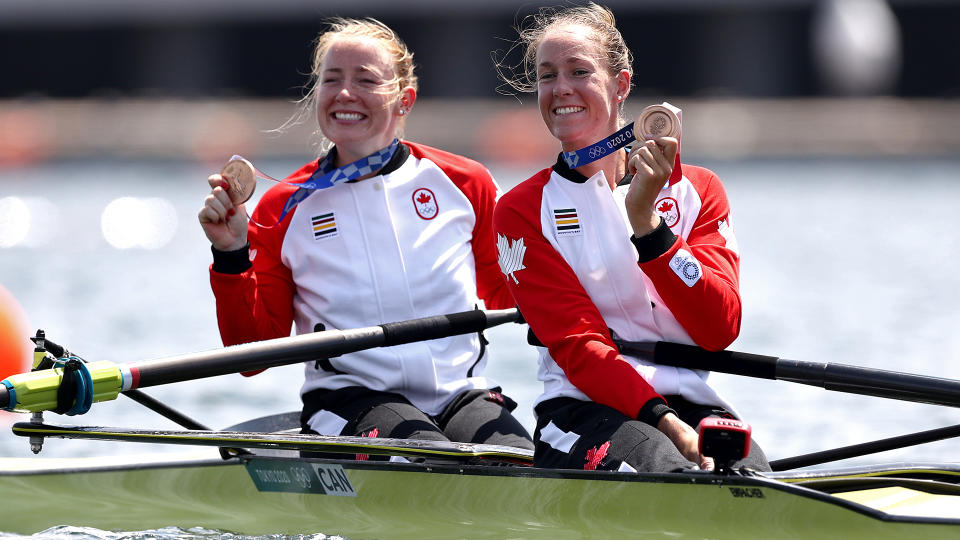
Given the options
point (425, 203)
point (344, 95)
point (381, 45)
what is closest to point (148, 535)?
point (425, 203)

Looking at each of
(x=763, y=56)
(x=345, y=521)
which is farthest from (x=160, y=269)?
(x=763, y=56)

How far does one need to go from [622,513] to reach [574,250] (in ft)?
2.46

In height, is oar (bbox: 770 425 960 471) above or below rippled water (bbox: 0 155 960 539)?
below

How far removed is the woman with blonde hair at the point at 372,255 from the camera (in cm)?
446

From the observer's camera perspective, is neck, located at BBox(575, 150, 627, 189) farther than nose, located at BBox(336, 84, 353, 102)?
No

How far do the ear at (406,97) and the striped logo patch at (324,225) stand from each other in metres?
0.44

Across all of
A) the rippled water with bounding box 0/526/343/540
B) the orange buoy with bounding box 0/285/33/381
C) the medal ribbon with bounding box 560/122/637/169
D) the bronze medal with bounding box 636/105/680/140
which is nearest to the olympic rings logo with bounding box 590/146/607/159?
the medal ribbon with bounding box 560/122/637/169

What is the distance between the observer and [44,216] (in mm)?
20188

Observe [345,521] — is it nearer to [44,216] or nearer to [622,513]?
[622,513]

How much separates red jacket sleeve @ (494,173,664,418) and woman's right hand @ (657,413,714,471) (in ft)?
0.23

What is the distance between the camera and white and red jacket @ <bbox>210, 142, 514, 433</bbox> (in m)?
4.49

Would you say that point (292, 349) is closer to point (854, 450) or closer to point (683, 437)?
point (683, 437)

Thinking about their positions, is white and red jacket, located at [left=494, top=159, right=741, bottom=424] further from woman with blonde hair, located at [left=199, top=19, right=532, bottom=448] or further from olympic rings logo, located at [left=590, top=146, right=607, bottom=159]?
woman with blonde hair, located at [left=199, top=19, right=532, bottom=448]

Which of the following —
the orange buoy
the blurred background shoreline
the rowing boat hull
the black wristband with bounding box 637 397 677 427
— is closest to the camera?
the rowing boat hull
